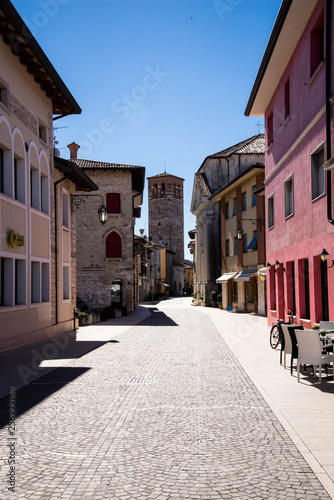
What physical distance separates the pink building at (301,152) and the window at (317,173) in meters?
0.02

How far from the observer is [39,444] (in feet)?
18.2

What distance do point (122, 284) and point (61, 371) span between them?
90.0 feet

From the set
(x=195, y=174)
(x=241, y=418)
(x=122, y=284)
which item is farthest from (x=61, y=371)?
(x=195, y=174)

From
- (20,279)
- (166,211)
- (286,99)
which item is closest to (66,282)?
(20,279)

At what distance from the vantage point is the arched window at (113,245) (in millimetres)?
37844

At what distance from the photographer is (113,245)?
3794cm

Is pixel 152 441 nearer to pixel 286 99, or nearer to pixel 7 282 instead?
pixel 7 282

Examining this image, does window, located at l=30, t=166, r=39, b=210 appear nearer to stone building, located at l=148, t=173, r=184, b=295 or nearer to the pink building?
the pink building

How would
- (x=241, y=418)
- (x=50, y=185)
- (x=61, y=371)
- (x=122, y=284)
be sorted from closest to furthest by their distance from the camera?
(x=241, y=418) < (x=61, y=371) < (x=50, y=185) < (x=122, y=284)

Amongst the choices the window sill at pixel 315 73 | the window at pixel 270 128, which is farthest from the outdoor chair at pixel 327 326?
the window at pixel 270 128

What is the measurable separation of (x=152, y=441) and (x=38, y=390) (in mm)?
3541

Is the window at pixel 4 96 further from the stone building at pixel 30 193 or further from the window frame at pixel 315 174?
the window frame at pixel 315 174

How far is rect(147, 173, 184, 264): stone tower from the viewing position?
287 feet

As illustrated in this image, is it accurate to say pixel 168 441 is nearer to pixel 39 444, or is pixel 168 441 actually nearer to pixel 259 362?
pixel 39 444
